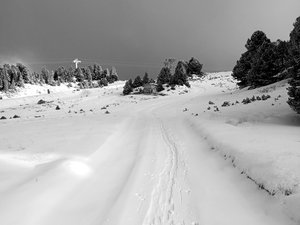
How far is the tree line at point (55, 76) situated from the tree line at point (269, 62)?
7226cm

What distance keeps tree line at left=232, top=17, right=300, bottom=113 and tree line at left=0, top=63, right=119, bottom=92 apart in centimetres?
7226

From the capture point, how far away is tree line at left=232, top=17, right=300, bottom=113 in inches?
674

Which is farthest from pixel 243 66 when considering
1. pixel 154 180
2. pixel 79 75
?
pixel 79 75

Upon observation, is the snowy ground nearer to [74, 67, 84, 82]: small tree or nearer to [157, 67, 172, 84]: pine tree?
[157, 67, 172, 84]: pine tree

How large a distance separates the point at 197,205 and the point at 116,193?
96.9 inches

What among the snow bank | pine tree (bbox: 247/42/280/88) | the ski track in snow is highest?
pine tree (bbox: 247/42/280/88)

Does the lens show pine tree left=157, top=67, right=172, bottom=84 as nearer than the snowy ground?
No

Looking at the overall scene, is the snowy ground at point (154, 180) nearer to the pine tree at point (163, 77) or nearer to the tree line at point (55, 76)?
the pine tree at point (163, 77)

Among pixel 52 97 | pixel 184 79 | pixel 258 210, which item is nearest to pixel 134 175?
pixel 258 210

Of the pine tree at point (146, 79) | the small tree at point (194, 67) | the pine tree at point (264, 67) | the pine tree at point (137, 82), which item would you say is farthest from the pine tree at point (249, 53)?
the small tree at point (194, 67)

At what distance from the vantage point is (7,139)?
14.9m

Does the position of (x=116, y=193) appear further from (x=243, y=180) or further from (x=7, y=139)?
(x=7, y=139)

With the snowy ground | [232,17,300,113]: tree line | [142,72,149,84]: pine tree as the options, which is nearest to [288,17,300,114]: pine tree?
[232,17,300,113]: tree line

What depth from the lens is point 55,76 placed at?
115m
